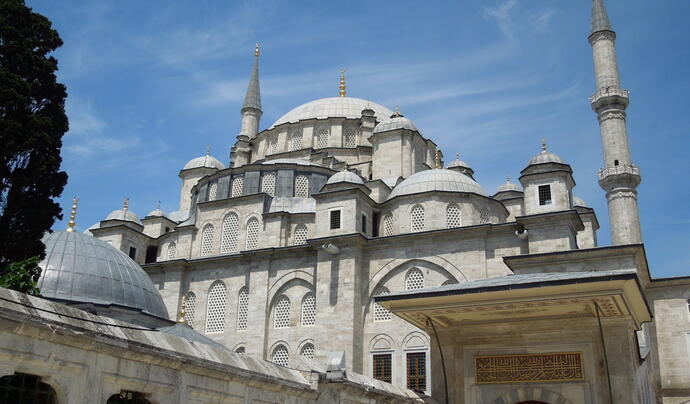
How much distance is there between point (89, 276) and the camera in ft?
45.7

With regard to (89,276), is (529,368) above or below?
below

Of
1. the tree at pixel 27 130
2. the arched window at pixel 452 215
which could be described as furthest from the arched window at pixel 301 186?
the tree at pixel 27 130

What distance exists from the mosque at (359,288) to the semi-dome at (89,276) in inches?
1.9

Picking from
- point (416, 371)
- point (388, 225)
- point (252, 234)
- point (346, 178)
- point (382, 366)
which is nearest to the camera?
point (416, 371)

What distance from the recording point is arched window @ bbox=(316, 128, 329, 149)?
29.8 m

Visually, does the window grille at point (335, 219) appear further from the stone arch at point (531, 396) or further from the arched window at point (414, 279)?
the stone arch at point (531, 396)

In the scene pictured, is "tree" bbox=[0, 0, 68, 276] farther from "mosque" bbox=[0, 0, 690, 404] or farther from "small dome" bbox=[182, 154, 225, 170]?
"small dome" bbox=[182, 154, 225, 170]

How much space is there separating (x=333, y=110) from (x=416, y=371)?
15706 millimetres

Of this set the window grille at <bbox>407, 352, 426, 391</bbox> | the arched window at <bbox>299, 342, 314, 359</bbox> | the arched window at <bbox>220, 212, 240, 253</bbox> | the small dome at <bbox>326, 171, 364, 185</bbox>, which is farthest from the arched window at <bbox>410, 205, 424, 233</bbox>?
the arched window at <bbox>220, 212, 240, 253</bbox>

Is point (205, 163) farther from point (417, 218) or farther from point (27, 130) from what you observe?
point (27, 130)

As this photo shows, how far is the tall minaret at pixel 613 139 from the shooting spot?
24641 mm

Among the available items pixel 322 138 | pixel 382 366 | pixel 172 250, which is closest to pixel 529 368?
pixel 382 366

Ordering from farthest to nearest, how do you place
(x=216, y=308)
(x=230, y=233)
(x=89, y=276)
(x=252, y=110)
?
(x=252, y=110)
(x=230, y=233)
(x=216, y=308)
(x=89, y=276)

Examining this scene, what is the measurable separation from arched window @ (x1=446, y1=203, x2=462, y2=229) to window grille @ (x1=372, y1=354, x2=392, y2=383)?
15.4 feet
